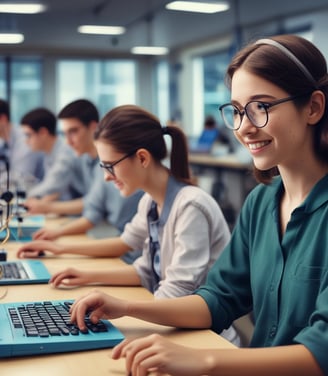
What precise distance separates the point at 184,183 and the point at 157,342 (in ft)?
3.35

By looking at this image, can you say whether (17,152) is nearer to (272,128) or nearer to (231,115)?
(231,115)

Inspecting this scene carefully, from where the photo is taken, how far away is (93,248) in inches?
91.2

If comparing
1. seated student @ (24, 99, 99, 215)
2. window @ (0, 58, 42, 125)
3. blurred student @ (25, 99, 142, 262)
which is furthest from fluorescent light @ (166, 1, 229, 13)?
window @ (0, 58, 42, 125)

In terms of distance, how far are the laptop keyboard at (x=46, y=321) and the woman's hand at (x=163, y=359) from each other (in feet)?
1.05

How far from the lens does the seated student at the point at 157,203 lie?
1.76 metres

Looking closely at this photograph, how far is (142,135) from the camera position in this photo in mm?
1916

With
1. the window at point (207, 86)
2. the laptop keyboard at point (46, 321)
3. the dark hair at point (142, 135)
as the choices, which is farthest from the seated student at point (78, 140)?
the window at point (207, 86)

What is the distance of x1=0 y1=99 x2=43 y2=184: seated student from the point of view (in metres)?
4.66

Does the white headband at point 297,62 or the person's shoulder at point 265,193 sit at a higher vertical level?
the white headband at point 297,62

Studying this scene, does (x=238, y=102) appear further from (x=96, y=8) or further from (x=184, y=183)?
(x=96, y=8)

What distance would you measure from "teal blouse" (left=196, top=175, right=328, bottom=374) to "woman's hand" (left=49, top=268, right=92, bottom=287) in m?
0.51

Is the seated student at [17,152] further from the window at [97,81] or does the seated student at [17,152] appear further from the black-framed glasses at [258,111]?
the window at [97,81]

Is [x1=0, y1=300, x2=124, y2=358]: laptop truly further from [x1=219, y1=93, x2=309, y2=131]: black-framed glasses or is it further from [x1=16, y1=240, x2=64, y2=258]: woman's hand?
[x1=16, y1=240, x2=64, y2=258]: woman's hand

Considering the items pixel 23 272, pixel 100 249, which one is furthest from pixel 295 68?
pixel 100 249
